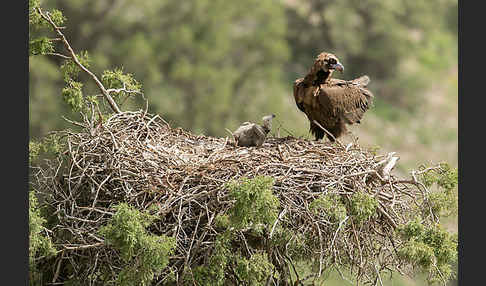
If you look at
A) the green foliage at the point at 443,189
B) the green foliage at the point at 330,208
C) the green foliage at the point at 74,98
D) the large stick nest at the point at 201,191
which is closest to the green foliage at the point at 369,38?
the green foliage at the point at 443,189

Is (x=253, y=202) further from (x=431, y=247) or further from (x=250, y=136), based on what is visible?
(x=250, y=136)

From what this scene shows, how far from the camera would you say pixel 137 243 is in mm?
5090

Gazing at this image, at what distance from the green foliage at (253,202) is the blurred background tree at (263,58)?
7213mm

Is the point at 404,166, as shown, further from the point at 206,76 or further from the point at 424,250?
the point at 424,250

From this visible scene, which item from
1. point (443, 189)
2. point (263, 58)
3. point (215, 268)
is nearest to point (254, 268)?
point (215, 268)

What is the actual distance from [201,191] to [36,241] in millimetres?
1150

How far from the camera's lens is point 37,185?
6.14 meters

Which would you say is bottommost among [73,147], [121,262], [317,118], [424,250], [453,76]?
[121,262]

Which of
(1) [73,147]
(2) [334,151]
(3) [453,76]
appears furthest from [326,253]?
(3) [453,76]

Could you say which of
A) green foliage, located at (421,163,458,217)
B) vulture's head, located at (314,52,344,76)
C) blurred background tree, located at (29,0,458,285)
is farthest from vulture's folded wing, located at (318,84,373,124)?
blurred background tree, located at (29,0,458,285)

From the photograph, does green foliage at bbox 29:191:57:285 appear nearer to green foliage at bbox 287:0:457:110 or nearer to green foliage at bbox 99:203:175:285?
green foliage at bbox 99:203:175:285

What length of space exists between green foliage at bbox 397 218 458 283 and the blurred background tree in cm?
668

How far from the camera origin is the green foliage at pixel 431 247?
17.9 feet

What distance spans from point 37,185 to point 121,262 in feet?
3.44
